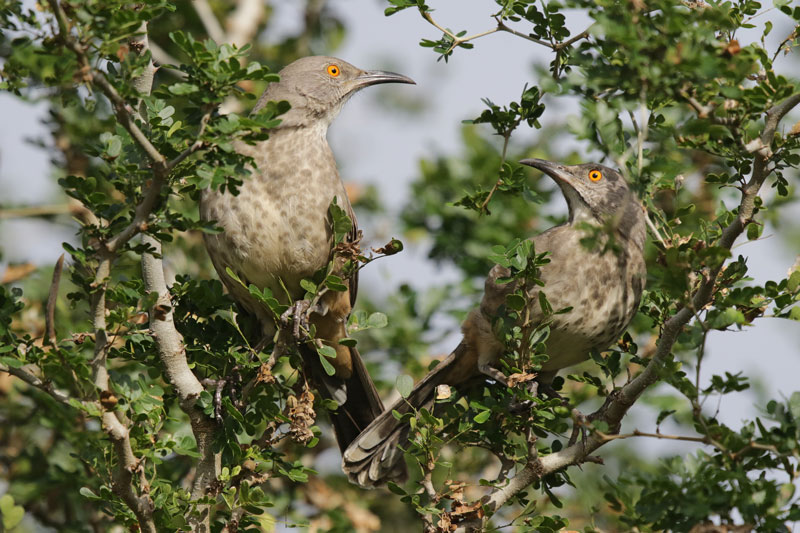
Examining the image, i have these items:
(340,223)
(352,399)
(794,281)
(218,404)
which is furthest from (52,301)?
(794,281)

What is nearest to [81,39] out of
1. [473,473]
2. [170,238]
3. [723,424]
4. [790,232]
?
[170,238]

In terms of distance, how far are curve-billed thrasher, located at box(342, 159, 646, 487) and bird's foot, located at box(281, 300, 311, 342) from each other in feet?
2.43

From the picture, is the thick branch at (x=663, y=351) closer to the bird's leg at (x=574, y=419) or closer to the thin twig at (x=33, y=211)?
the bird's leg at (x=574, y=419)

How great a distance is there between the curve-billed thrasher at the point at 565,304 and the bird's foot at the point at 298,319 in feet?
2.43

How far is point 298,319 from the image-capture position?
3.79 metres

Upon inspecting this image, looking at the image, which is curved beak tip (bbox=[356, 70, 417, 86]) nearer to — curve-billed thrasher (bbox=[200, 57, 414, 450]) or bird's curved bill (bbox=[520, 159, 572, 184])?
curve-billed thrasher (bbox=[200, 57, 414, 450])

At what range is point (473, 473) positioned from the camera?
19.7ft

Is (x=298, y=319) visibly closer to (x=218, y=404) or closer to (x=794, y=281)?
(x=218, y=404)

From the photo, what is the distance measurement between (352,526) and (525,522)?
82.6 inches

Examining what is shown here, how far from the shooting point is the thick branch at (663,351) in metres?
3.13

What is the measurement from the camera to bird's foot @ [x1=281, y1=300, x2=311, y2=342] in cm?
379

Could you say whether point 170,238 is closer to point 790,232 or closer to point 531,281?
point 531,281

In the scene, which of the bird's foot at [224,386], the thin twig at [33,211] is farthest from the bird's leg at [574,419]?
the thin twig at [33,211]

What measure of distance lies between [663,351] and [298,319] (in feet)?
4.91
